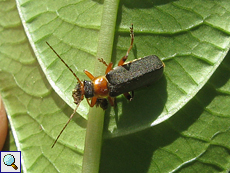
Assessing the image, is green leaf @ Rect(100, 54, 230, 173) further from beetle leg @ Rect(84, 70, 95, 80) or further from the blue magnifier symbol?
the blue magnifier symbol

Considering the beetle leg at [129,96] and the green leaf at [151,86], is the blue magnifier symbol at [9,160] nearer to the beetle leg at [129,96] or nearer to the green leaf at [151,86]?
the green leaf at [151,86]

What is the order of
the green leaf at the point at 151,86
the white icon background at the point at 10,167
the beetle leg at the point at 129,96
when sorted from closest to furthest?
the green leaf at the point at 151,86 → the beetle leg at the point at 129,96 → the white icon background at the point at 10,167

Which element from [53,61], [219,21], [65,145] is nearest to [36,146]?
[65,145]

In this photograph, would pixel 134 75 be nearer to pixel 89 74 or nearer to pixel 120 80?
pixel 120 80

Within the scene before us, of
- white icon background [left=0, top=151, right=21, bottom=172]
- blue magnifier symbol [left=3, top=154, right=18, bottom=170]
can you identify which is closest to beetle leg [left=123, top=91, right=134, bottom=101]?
white icon background [left=0, top=151, right=21, bottom=172]

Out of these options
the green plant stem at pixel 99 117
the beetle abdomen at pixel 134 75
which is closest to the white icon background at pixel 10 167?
the green plant stem at pixel 99 117

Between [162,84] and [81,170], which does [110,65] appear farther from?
[81,170]
